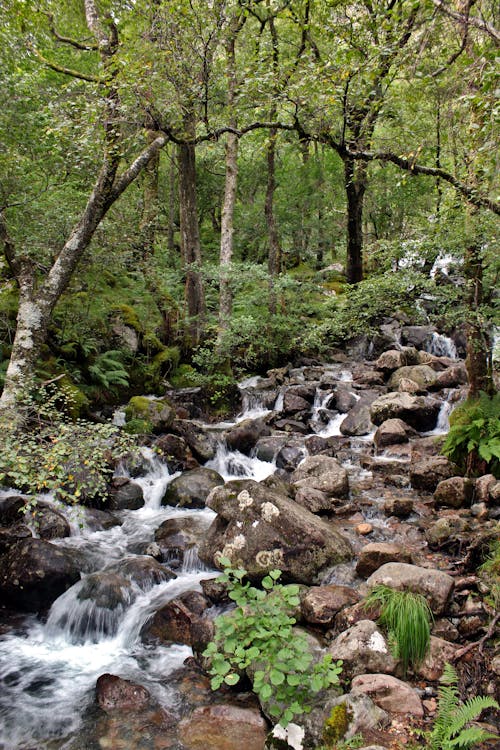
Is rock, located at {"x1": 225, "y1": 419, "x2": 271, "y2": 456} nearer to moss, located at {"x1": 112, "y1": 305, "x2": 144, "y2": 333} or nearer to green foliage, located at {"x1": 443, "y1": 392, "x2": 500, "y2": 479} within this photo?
green foliage, located at {"x1": 443, "y1": 392, "x2": 500, "y2": 479}

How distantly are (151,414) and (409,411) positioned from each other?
6729 mm

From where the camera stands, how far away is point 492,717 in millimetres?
3660

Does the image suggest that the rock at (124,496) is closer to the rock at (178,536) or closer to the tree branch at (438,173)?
the rock at (178,536)

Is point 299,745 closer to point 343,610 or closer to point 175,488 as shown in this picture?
point 343,610

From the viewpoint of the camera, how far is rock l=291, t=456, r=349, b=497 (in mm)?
8781

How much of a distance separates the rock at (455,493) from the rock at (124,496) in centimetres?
570

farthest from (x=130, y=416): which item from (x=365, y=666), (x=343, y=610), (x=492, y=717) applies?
(x=492, y=717)

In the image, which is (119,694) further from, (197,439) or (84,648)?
(197,439)

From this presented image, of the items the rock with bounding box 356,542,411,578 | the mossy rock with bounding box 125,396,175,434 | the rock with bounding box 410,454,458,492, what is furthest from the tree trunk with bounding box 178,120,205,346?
the rock with bounding box 356,542,411,578

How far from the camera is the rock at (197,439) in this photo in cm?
1113

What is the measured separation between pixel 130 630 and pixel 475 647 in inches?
162

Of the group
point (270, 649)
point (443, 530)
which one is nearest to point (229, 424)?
point (443, 530)

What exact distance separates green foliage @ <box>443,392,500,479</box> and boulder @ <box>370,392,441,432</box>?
10.0 ft

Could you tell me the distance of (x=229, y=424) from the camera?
1388 centimetres
